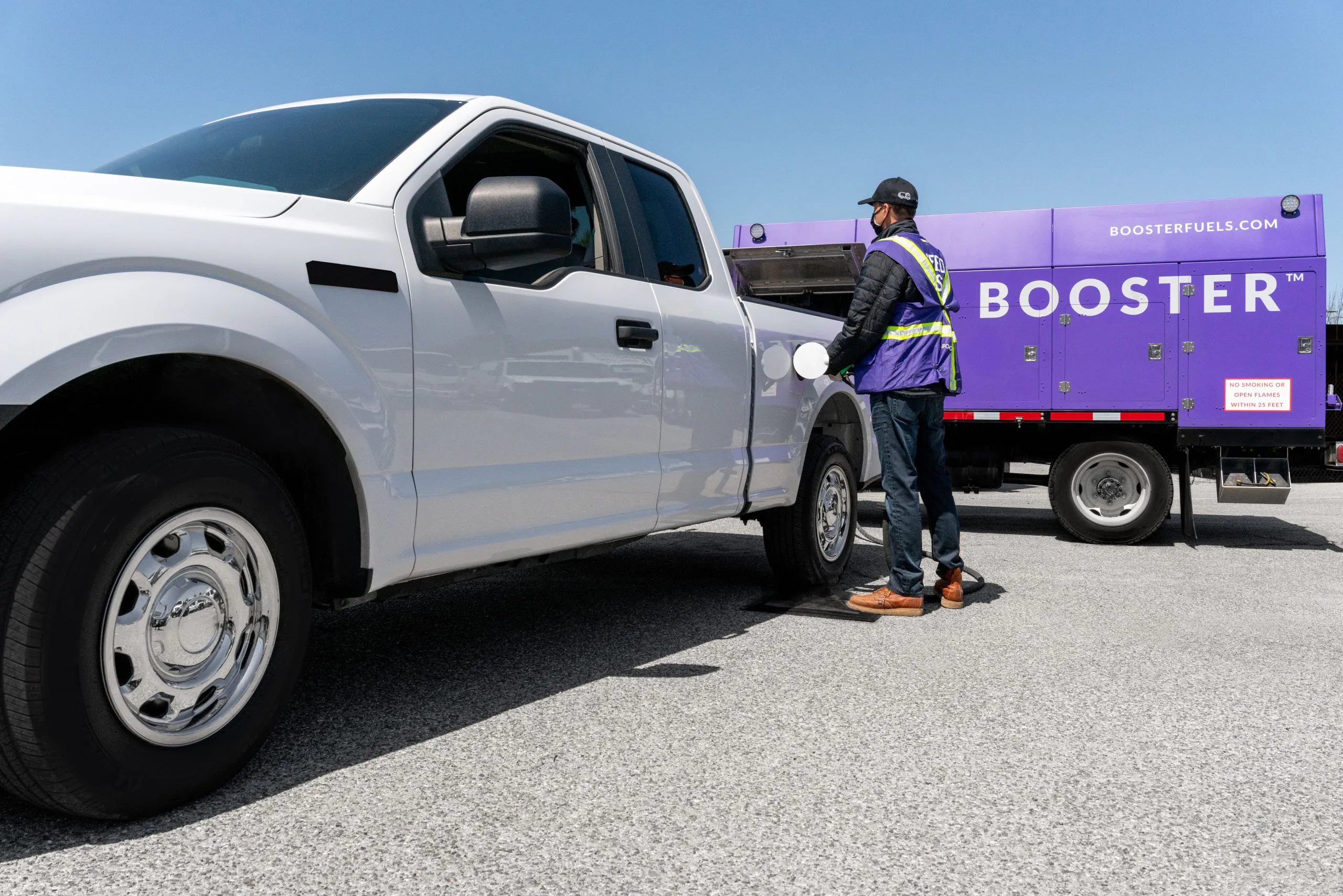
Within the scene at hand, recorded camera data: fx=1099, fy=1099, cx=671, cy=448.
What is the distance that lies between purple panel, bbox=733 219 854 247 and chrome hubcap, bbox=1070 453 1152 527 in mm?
2997

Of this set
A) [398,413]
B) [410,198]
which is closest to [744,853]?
[398,413]

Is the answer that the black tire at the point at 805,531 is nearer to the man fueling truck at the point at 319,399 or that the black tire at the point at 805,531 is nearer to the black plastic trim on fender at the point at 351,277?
A: the man fueling truck at the point at 319,399

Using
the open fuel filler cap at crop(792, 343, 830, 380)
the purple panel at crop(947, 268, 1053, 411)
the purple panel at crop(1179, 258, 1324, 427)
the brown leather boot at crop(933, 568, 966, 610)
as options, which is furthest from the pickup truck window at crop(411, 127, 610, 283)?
the purple panel at crop(1179, 258, 1324, 427)

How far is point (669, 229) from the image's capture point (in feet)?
15.7

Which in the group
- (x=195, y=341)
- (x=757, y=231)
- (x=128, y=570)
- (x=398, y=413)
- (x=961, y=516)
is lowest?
(x=961, y=516)

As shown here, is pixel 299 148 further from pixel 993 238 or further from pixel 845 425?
pixel 993 238

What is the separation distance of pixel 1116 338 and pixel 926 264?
463 cm

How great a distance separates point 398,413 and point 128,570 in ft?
2.74

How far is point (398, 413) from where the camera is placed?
3.03m

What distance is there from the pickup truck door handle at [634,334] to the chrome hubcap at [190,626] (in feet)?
5.21

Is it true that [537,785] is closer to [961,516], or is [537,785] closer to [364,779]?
[364,779]

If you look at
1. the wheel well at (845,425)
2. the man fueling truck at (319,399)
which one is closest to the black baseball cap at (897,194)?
the man fueling truck at (319,399)

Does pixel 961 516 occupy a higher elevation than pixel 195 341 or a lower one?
lower

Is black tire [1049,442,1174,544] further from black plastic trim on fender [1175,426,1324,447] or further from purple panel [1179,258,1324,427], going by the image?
purple panel [1179,258,1324,427]
